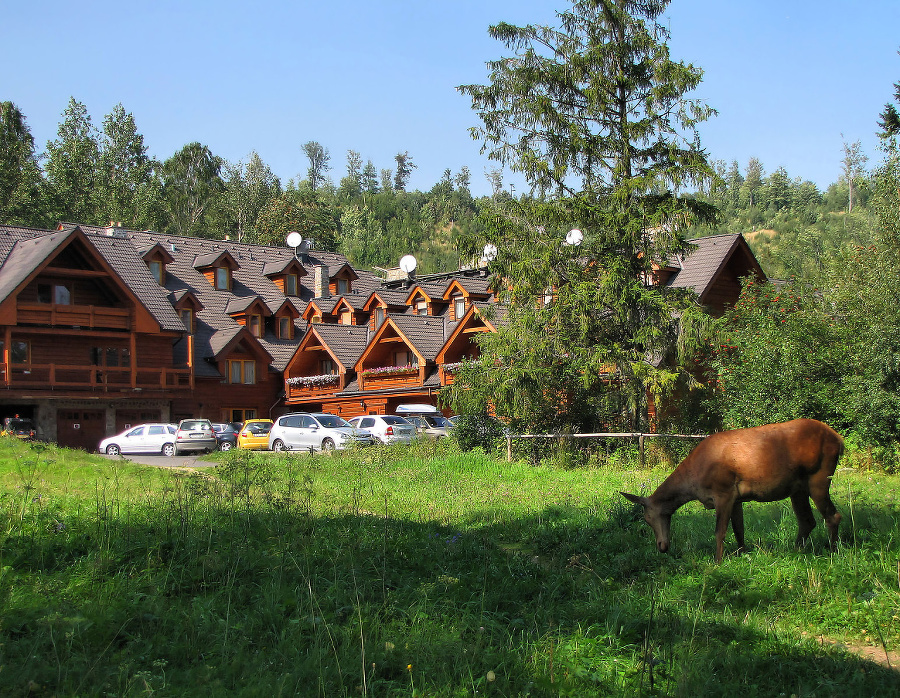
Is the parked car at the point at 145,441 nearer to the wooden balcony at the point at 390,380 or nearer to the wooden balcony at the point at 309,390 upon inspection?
the wooden balcony at the point at 390,380

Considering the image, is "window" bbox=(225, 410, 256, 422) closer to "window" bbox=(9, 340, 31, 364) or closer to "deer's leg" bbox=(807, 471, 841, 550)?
"window" bbox=(9, 340, 31, 364)

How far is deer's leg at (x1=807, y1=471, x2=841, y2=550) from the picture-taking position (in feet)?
30.4

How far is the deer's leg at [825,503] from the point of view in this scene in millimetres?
9266

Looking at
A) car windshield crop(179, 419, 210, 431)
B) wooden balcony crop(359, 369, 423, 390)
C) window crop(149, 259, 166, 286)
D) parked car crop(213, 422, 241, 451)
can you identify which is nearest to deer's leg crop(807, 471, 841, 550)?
car windshield crop(179, 419, 210, 431)

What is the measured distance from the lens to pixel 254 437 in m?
37.0

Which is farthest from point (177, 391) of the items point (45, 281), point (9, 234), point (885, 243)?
point (885, 243)

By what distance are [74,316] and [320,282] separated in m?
18.3

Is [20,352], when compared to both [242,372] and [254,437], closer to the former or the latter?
[242,372]

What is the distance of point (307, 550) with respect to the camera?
27.8ft

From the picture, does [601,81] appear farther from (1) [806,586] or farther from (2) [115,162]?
(2) [115,162]

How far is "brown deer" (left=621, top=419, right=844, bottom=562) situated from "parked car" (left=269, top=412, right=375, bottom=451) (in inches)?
954

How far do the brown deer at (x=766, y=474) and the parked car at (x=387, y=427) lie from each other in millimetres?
23524

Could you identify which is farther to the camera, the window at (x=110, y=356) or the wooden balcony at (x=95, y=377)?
the window at (x=110, y=356)

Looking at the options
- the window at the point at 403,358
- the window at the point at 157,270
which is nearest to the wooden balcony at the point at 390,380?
the window at the point at 403,358
